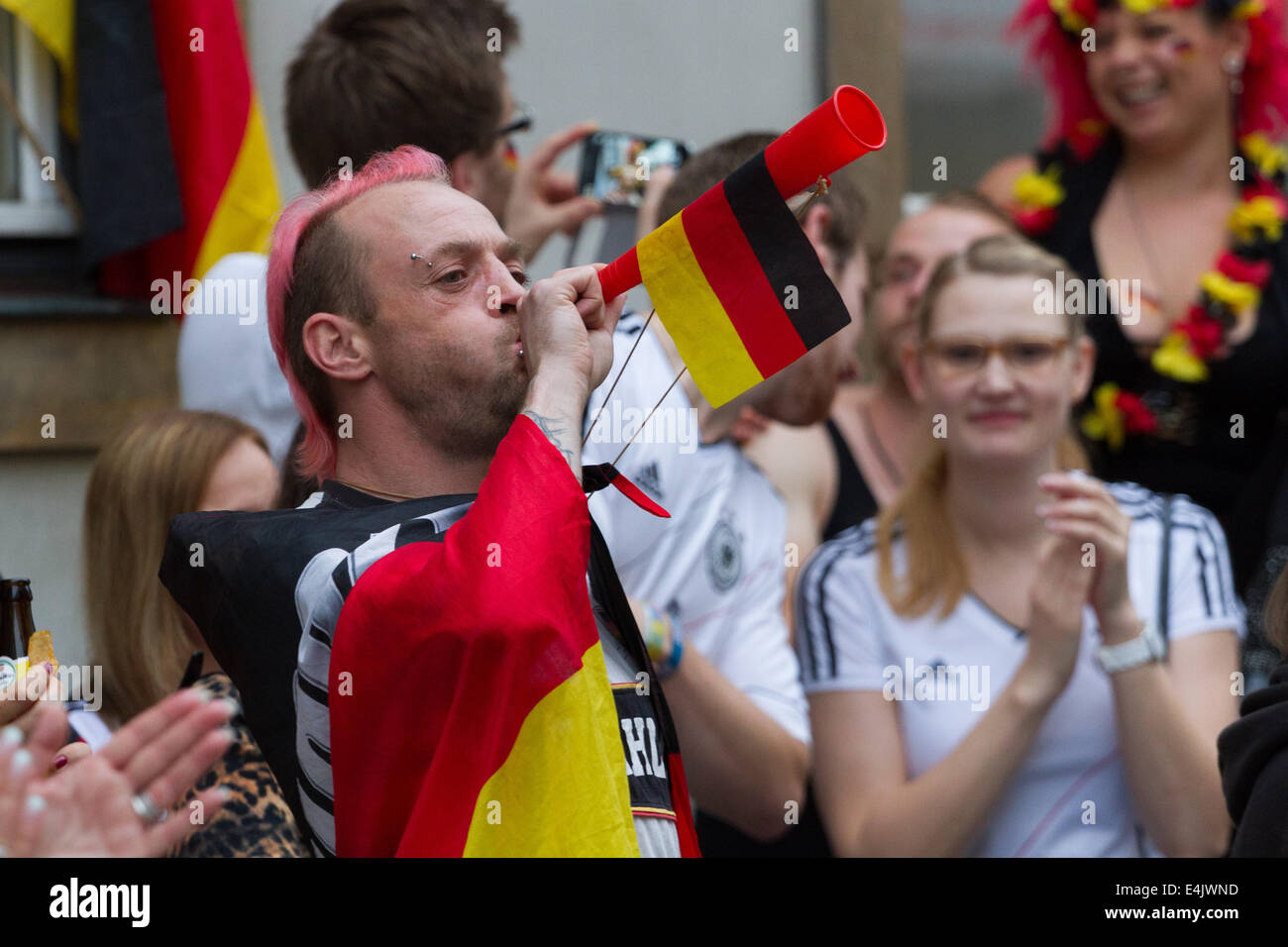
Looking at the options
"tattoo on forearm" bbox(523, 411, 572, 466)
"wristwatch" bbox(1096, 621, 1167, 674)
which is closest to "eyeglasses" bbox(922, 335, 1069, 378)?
"wristwatch" bbox(1096, 621, 1167, 674)

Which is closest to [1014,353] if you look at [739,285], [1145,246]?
[1145,246]

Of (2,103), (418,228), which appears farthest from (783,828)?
(2,103)

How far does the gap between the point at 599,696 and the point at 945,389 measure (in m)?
1.57

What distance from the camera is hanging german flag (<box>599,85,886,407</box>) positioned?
1774 millimetres

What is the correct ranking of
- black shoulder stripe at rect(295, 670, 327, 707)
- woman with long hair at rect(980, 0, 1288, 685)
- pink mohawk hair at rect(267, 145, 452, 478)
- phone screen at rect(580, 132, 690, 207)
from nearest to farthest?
black shoulder stripe at rect(295, 670, 327, 707), pink mohawk hair at rect(267, 145, 452, 478), phone screen at rect(580, 132, 690, 207), woman with long hair at rect(980, 0, 1288, 685)

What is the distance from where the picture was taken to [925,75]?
17.0 ft

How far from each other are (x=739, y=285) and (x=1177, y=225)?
Answer: 2.57 meters

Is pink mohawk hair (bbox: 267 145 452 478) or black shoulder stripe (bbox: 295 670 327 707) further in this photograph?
pink mohawk hair (bbox: 267 145 452 478)

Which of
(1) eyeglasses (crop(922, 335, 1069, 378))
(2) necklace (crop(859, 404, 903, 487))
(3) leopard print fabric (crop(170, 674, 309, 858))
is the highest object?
(1) eyeglasses (crop(922, 335, 1069, 378))

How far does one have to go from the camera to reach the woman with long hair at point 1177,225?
12.4 feet

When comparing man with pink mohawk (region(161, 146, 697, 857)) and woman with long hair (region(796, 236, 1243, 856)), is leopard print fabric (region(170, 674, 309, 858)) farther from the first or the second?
woman with long hair (region(796, 236, 1243, 856))

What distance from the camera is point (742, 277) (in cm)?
182

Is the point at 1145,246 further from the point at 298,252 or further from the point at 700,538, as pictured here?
the point at 298,252

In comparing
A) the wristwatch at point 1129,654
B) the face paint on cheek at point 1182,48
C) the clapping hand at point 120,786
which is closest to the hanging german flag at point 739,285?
the clapping hand at point 120,786
